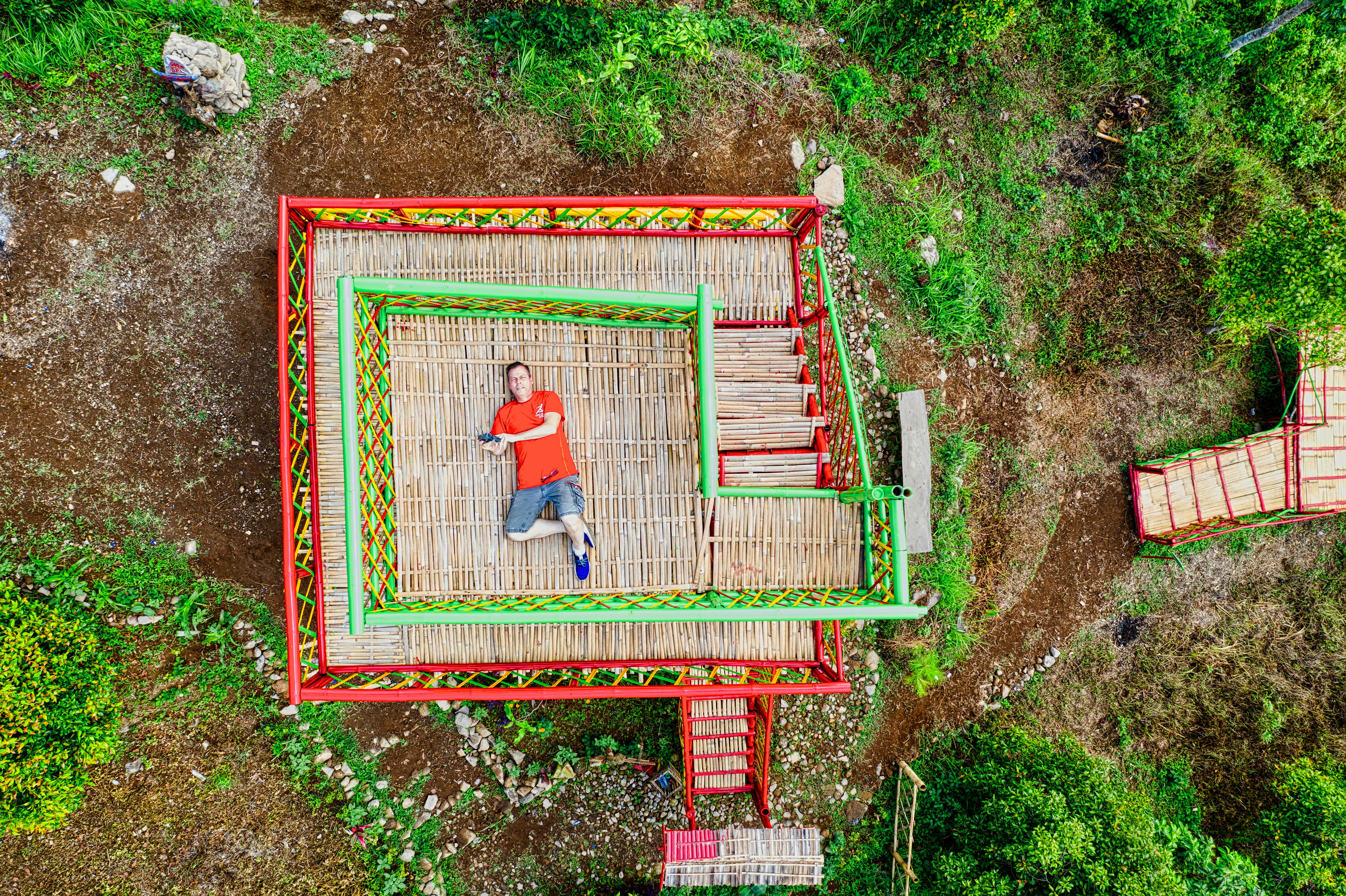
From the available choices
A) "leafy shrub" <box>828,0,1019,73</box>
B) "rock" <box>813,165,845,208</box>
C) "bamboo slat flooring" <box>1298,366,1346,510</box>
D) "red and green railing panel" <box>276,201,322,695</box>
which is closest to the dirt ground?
"red and green railing panel" <box>276,201,322,695</box>

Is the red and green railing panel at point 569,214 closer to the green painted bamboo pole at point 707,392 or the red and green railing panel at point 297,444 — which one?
the red and green railing panel at point 297,444

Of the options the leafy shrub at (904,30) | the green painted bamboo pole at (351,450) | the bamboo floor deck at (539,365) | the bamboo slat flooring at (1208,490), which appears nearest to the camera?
the green painted bamboo pole at (351,450)

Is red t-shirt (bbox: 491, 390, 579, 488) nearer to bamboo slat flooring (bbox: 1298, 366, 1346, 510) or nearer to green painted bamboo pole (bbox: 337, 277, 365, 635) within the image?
green painted bamboo pole (bbox: 337, 277, 365, 635)

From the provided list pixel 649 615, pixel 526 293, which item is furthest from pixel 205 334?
pixel 649 615

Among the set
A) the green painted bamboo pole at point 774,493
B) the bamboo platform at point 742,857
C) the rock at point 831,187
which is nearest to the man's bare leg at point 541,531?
the green painted bamboo pole at point 774,493

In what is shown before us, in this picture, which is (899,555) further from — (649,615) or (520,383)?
(520,383)
